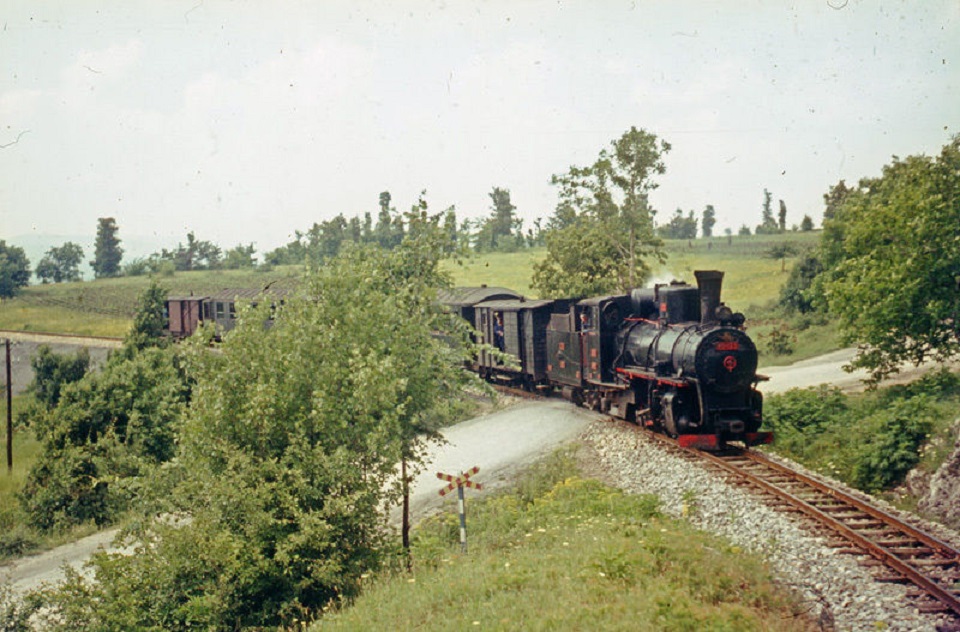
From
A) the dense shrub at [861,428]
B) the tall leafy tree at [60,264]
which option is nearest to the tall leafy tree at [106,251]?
the tall leafy tree at [60,264]

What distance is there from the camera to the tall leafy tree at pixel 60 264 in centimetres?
9438

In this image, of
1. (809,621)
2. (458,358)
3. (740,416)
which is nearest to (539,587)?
(809,621)

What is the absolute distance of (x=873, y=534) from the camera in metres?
11.7

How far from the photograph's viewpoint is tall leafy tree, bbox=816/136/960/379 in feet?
64.6

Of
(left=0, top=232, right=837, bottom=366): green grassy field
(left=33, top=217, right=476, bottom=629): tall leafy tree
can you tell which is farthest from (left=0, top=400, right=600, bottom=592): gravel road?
(left=0, top=232, right=837, bottom=366): green grassy field

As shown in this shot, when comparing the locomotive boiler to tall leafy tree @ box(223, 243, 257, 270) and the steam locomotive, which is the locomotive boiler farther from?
tall leafy tree @ box(223, 243, 257, 270)

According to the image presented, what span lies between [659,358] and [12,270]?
7102cm

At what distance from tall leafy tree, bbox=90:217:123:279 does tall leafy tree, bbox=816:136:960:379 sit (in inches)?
3896

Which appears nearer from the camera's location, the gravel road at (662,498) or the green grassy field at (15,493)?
the gravel road at (662,498)

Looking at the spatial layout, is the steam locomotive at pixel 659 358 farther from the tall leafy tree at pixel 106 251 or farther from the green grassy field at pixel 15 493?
the tall leafy tree at pixel 106 251

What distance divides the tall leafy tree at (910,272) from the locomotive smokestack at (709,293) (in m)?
5.24

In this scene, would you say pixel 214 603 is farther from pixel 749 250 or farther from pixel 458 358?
pixel 749 250

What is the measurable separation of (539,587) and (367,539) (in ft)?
11.7

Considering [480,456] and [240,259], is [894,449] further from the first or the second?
A: [240,259]
